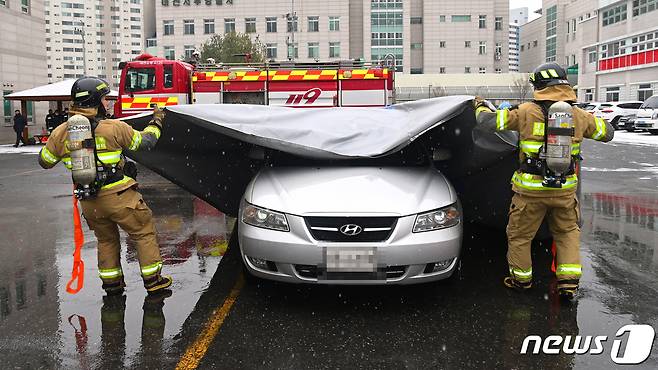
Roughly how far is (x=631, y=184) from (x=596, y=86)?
48638 mm

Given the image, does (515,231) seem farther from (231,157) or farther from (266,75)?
(266,75)

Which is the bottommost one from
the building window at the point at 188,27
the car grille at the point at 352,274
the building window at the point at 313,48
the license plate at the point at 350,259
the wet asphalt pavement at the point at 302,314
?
the wet asphalt pavement at the point at 302,314

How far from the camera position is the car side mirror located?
5.46 m

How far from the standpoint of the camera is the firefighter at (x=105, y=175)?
451 cm

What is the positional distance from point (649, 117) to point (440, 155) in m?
27.8

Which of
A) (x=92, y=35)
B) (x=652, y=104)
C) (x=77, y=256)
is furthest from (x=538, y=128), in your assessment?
(x=92, y=35)

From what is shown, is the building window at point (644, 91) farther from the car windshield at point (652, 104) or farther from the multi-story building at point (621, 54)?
the car windshield at point (652, 104)

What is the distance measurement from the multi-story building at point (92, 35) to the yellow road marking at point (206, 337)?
15456 cm

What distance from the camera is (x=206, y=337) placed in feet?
13.2

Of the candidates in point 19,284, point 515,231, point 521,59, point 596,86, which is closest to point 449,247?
point 515,231

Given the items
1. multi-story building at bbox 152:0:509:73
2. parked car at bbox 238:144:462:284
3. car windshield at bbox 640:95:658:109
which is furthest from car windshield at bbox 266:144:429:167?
multi-story building at bbox 152:0:509:73

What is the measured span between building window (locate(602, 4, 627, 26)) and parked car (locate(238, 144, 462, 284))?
53.5 meters

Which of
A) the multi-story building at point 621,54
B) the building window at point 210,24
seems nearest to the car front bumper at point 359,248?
the multi-story building at point 621,54

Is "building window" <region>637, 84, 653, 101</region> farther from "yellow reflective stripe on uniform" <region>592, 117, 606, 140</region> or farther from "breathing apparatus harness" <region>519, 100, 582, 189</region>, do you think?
"breathing apparatus harness" <region>519, 100, 582, 189</region>
